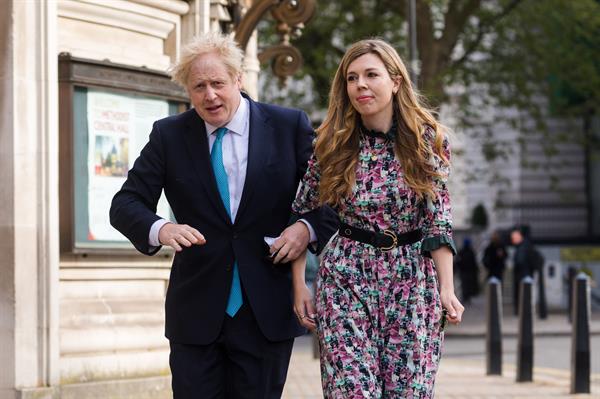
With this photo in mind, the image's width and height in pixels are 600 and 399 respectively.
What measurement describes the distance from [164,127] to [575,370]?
24.8 feet

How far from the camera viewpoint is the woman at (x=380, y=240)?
16.0 feet

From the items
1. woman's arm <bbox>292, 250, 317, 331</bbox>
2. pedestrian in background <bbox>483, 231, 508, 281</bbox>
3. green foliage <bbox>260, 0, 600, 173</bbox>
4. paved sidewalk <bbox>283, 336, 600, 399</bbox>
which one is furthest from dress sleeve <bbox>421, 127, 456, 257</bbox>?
pedestrian in background <bbox>483, 231, 508, 281</bbox>

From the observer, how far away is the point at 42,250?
8016 millimetres

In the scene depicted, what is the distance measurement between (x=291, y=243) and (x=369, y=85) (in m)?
0.64

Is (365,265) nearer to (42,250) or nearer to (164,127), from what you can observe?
(164,127)

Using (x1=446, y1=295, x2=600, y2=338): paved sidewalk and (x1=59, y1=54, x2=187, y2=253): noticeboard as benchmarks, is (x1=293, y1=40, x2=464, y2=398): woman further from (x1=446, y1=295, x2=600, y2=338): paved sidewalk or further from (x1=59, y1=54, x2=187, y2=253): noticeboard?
(x1=446, y1=295, x2=600, y2=338): paved sidewalk

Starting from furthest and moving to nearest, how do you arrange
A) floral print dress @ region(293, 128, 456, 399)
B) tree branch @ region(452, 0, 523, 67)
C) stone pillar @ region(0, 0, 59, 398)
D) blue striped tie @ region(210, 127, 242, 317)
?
tree branch @ region(452, 0, 523, 67) < stone pillar @ region(0, 0, 59, 398) < blue striped tie @ region(210, 127, 242, 317) < floral print dress @ region(293, 128, 456, 399)

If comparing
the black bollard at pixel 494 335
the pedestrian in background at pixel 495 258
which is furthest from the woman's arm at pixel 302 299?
the pedestrian in background at pixel 495 258

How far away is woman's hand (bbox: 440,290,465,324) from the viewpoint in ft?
16.2

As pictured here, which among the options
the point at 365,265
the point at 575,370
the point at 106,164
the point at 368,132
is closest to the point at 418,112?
the point at 368,132

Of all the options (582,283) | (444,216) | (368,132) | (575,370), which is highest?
(368,132)

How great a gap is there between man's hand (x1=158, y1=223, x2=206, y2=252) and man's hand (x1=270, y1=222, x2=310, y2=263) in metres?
0.34

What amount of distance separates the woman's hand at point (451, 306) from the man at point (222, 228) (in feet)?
1.59

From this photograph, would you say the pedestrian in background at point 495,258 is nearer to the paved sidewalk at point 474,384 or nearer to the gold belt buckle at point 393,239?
the paved sidewalk at point 474,384
